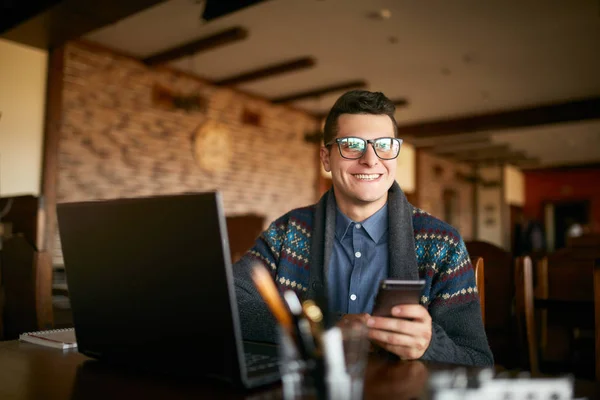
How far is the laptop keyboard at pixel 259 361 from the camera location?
894 mm

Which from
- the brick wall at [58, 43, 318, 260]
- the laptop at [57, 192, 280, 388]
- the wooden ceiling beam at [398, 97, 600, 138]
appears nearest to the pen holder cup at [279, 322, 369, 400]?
the laptop at [57, 192, 280, 388]

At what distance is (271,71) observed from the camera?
18.2ft

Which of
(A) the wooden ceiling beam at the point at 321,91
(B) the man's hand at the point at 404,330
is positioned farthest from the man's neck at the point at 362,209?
(A) the wooden ceiling beam at the point at 321,91

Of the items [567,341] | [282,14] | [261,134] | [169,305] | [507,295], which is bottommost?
[567,341]

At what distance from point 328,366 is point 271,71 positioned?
5.20 metres

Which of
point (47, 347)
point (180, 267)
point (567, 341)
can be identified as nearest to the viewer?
point (180, 267)

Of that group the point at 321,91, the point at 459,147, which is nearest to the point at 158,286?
the point at 321,91

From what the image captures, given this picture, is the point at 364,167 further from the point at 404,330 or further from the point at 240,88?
the point at 240,88

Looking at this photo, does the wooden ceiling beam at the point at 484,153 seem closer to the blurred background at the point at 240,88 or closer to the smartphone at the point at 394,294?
the blurred background at the point at 240,88

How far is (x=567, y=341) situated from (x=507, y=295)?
55 centimetres

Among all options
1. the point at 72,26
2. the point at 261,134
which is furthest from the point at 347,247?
the point at 261,134

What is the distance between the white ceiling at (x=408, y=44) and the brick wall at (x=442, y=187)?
3.56 metres

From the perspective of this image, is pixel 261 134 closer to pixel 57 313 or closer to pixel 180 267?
pixel 57 313

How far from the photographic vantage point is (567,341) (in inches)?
100.0
